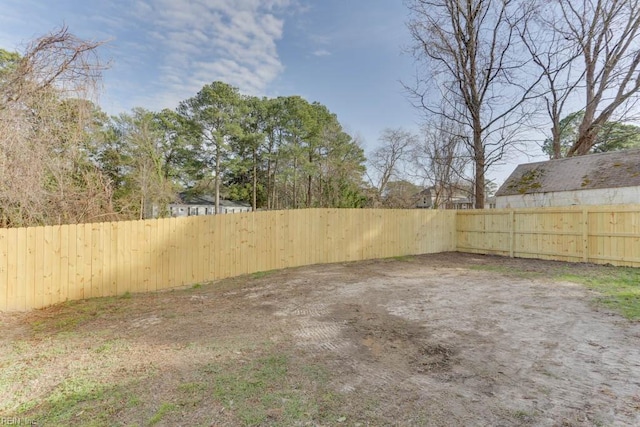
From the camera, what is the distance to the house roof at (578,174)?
1004 centimetres

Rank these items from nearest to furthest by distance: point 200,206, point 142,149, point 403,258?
point 403,258, point 142,149, point 200,206

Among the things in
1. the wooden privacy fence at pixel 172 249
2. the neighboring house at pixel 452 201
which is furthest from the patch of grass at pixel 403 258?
the neighboring house at pixel 452 201

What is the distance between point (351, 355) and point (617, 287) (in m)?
5.57

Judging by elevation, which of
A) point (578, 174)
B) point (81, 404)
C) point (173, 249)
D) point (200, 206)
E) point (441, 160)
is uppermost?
point (441, 160)

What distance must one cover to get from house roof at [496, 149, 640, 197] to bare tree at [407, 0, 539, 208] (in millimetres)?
1511

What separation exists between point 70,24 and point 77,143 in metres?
1.73

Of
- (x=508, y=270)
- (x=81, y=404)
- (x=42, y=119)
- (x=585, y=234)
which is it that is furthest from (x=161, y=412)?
(x=585, y=234)

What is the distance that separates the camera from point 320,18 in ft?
36.4

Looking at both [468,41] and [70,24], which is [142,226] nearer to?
[70,24]

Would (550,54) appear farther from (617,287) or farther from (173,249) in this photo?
(173,249)

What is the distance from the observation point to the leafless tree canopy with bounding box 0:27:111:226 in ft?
12.9

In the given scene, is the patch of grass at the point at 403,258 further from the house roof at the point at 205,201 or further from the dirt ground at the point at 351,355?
the house roof at the point at 205,201

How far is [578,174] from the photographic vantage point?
1134 centimetres

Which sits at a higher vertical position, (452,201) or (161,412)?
(452,201)
